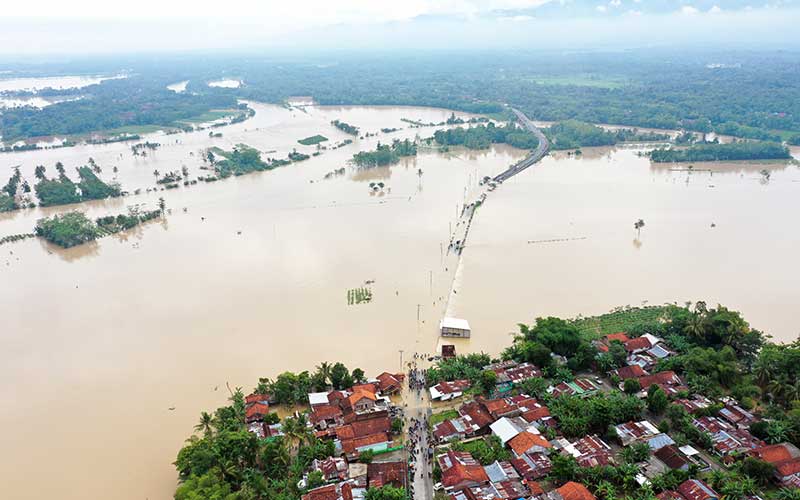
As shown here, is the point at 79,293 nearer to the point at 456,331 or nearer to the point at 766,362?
the point at 456,331

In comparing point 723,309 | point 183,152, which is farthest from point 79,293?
point 183,152

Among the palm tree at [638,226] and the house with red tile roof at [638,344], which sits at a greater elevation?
the palm tree at [638,226]

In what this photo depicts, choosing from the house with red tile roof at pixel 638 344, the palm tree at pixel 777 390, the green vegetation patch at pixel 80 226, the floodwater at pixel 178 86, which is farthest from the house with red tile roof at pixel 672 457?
the floodwater at pixel 178 86

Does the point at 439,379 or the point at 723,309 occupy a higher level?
the point at 723,309

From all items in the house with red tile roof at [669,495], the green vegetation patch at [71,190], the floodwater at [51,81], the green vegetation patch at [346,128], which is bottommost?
the house with red tile roof at [669,495]

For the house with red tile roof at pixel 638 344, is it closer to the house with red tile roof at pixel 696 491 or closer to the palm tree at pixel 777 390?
the palm tree at pixel 777 390

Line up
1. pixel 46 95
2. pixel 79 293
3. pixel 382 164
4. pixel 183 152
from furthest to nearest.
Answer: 1. pixel 46 95
2. pixel 183 152
3. pixel 382 164
4. pixel 79 293
